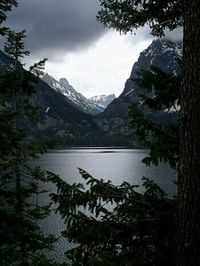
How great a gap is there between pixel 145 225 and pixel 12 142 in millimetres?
3297

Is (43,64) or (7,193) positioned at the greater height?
(43,64)

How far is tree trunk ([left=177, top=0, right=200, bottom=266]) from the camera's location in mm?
4094

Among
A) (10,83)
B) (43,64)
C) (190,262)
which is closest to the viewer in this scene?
(190,262)

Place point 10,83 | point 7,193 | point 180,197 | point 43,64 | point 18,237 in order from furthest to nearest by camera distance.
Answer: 1. point 43,64
2. point 7,193
3. point 18,237
4. point 10,83
5. point 180,197

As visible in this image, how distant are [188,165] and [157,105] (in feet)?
15.1

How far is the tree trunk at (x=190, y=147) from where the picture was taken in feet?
13.4

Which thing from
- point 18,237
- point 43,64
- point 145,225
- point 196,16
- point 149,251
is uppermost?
point 43,64

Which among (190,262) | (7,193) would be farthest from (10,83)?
(190,262)

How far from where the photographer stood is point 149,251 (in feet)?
17.3

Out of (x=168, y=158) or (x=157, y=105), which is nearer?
(x=168, y=158)

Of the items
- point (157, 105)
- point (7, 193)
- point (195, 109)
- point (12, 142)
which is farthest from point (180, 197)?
point (7, 193)

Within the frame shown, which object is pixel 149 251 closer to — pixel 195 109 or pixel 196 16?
pixel 195 109

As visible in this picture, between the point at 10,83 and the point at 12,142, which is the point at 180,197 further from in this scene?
the point at 10,83

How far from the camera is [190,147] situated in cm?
425
